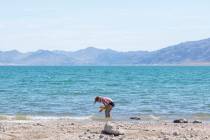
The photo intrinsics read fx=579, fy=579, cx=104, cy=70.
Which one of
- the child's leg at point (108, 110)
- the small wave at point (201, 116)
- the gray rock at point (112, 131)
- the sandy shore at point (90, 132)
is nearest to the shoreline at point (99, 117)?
the small wave at point (201, 116)

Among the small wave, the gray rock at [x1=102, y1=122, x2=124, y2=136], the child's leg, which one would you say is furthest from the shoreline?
the gray rock at [x1=102, y1=122, x2=124, y2=136]

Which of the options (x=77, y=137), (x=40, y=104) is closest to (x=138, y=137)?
(x=77, y=137)

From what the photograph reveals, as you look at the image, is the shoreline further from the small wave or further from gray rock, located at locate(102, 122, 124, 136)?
gray rock, located at locate(102, 122, 124, 136)

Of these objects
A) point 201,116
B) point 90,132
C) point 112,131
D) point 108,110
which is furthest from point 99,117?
point 112,131

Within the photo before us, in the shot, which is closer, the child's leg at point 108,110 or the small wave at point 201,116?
the child's leg at point 108,110

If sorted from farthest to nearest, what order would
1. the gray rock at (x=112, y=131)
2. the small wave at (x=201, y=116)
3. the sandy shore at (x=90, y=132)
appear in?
the small wave at (x=201, y=116)
the gray rock at (x=112, y=131)
the sandy shore at (x=90, y=132)

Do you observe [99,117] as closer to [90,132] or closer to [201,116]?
[201,116]

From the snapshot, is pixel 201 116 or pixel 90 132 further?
pixel 201 116

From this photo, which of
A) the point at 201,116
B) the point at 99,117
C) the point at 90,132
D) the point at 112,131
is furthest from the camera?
the point at 201,116

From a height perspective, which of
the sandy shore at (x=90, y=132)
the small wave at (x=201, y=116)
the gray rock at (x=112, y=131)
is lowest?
the small wave at (x=201, y=116)

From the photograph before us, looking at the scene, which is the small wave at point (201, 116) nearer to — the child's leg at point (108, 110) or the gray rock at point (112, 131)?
the child's leg at point (108, 110)

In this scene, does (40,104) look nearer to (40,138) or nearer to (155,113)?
(155,113)

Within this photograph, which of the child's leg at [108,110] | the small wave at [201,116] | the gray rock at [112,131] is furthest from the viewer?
the small wave at [201,116]

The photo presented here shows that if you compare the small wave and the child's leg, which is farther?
the small wave
